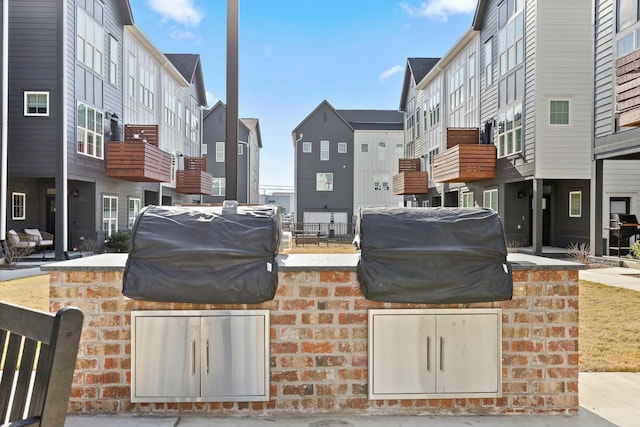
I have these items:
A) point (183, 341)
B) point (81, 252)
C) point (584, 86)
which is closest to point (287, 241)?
point (183, 341)

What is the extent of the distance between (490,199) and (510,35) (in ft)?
22.3

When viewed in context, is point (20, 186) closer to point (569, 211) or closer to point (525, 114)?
point (525, 114)

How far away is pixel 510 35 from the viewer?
18.4 metres

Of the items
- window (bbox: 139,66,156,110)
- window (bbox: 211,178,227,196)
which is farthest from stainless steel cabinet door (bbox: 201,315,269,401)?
window (bbox: 211,178,227,196)

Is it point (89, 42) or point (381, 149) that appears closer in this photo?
point (89, 42)

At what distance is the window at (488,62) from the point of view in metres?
20.2

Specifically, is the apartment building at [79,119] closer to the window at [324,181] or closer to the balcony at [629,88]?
the window at [324,181]

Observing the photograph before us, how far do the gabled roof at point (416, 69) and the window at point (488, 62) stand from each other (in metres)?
10.7

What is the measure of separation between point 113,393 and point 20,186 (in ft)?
56.4

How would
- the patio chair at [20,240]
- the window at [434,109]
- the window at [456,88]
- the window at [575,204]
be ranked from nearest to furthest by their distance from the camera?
the patio chair at [20,240]
the window at [575,204]
the window at [456,88]
the window at [434,109]

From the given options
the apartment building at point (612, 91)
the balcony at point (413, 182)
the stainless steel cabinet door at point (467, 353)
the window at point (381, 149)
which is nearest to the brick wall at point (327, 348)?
the stainless steel cabinet door at point (467, 353)

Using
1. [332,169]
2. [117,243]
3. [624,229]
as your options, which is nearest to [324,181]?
[332,169]

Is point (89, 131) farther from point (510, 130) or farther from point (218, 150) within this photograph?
point (218, 150)

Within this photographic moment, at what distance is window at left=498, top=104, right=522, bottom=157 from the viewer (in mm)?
17891
